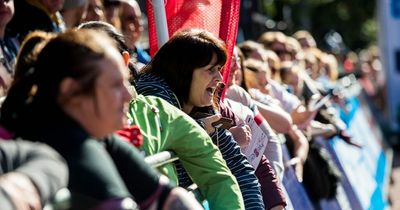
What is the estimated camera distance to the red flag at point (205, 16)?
693 centimetres

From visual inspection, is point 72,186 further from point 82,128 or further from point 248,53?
point 248,53

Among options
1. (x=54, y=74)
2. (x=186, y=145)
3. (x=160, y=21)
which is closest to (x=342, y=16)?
(x=160, y=21)

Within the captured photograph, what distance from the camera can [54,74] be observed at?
10.6 feet

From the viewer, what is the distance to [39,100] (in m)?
3.23

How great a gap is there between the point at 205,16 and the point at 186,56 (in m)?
1.62

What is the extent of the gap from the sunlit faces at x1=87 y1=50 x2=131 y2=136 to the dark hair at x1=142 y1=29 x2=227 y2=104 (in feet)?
6.88

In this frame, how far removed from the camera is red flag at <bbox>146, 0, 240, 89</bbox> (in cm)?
693

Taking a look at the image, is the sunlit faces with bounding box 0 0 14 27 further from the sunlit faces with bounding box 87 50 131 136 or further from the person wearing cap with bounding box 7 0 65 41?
the sunlit faces with bounding box 87 50 131 136

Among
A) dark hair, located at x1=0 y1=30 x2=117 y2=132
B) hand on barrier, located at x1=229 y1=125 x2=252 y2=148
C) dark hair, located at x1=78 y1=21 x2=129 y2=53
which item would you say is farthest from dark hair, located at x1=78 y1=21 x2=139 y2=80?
dark hair, located at x1=0 y1=30 x2=117 y2=132

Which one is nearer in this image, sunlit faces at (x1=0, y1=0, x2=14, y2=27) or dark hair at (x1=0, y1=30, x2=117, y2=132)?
dark hair at (x1=0, y1=30, x2=117, y2=132)

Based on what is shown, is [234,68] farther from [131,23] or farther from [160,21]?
[131,23]

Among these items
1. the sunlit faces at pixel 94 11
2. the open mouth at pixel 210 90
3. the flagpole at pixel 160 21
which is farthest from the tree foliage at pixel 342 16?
the open mouth at pixel 210 90

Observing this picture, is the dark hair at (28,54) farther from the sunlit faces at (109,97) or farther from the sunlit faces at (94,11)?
the sunlit faces at (94,11)

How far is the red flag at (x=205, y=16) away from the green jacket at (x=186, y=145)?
6.58 ft
